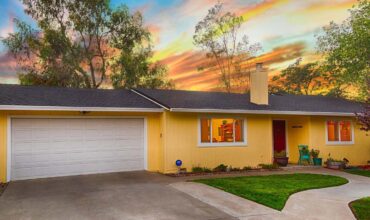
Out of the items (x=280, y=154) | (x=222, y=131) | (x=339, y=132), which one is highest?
(x=222, y=131)

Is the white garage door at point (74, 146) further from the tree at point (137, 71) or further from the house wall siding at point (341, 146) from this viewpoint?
the tree at point (137, 71)

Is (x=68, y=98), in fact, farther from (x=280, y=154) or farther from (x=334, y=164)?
(x=334, y=164)

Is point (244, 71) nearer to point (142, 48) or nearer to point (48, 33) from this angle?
point (142, 48)

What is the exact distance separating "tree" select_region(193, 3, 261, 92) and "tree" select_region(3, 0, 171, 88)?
7.61 metres

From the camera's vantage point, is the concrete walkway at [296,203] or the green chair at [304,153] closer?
the concrete walkway at [296,203]

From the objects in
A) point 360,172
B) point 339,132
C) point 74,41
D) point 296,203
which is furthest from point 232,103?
point 74,41

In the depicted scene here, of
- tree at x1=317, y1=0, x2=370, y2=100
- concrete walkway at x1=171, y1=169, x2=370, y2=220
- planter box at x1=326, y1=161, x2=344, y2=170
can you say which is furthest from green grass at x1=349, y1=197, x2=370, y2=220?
tree at x1=317, y1=0, x2=370, y2=100

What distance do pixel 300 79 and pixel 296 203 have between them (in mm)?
33363

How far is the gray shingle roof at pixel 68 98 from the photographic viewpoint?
11648mm

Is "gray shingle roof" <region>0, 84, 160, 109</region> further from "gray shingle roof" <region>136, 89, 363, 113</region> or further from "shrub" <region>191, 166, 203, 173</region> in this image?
"shrub" <region>191, 166, 203, 173</region>

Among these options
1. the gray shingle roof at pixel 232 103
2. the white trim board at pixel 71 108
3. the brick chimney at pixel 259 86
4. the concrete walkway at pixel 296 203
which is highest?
the brick chimney at pixel 259 86

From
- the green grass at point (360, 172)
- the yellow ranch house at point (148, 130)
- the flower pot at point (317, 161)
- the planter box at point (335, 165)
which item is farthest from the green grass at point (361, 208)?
the flower pot at point (317, 161)

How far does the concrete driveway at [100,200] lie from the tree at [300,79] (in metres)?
31.5

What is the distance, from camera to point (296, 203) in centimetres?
857
